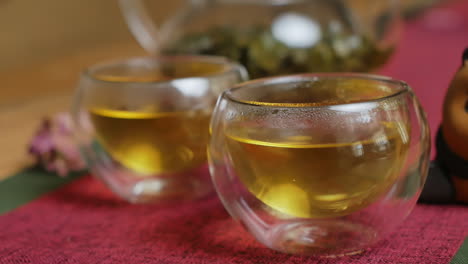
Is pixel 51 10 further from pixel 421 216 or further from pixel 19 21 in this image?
pixel 421 216

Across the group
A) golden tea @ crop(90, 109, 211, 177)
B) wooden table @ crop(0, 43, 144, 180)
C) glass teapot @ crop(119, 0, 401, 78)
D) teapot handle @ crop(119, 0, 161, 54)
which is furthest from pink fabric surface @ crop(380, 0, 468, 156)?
wooden table @ crop(0, 43, 144, 180)

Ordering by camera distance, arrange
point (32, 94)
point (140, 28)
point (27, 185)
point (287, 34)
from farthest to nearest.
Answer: point (32, 94)
point (140, 28)
point (287, 34)
point (27, 185)

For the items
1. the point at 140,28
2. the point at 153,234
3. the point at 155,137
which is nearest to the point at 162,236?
the point at 153,234

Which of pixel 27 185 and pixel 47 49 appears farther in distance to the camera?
pixel 47 49

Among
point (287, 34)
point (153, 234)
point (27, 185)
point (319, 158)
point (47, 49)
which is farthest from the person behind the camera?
point (47, 49)

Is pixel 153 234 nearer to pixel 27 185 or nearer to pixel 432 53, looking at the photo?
pixel 27 185

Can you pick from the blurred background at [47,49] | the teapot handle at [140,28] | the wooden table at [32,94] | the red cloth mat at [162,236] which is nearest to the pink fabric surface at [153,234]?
the red cloth mat at [162,236]

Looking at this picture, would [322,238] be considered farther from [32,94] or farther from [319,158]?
[32,94]

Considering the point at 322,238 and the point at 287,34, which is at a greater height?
the point at 287,34
